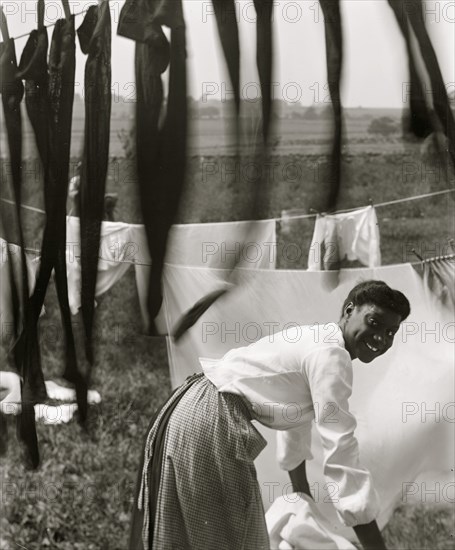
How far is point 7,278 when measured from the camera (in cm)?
267

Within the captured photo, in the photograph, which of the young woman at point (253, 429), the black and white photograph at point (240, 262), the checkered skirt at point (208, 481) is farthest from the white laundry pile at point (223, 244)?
the checkered skirt at point (208, 481)

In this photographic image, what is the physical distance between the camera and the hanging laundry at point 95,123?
2479 millimetres

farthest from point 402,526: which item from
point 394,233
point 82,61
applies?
point 82,61

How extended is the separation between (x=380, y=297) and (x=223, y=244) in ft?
1.49

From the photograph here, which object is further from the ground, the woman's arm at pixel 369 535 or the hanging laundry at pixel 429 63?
the hanging laundry at pixel 429 63

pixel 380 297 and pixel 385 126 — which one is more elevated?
pixel 385 126

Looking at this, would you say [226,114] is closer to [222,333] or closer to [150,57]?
[150,57]

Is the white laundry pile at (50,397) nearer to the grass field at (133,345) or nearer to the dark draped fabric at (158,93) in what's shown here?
the grass field at (133,345)

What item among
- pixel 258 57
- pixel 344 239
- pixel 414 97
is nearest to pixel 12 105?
pixel 258 57

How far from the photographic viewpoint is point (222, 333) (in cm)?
247

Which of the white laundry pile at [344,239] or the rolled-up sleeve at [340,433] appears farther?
the white laundry pile at [344,239]

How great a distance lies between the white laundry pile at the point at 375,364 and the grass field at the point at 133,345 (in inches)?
3.1

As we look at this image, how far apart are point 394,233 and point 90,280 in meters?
0.88

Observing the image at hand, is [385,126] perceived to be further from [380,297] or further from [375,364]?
[375,364]
